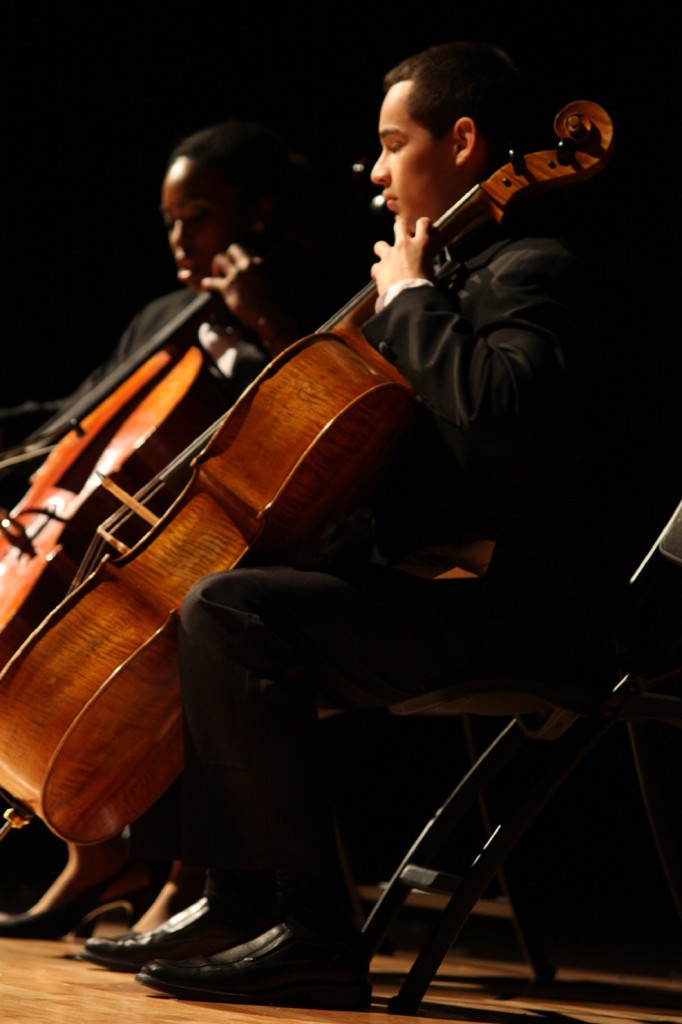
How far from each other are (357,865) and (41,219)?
1.83m

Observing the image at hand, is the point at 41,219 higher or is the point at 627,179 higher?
the point at 41,219

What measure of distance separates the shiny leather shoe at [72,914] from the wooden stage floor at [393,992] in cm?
3

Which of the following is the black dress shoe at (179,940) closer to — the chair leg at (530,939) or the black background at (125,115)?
the chair leg at (530,939)

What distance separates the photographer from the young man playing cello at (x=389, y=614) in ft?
4.64

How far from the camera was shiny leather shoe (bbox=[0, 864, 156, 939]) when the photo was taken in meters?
2.12

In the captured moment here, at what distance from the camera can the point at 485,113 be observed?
5.82ft

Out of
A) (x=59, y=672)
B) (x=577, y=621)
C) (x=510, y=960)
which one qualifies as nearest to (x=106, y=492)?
(x=59, y=672)

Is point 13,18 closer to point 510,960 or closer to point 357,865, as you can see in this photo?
point 357,865

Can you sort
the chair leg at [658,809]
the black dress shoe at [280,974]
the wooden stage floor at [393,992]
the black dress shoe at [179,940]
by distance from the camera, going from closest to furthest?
the wooden stage floor at [393,992], the black dress shoe at [280,974], the black dress shoe at [179,940], the chair leg at [658,809]

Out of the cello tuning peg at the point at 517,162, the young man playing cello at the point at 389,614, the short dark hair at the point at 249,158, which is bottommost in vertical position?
the young man playing cello at the point at 389,614

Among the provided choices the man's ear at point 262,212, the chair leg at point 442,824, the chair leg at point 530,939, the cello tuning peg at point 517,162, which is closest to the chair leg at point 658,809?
the chair leg at point 442,824

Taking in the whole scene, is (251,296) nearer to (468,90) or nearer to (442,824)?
(468,90)

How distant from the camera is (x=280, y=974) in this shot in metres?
1.38

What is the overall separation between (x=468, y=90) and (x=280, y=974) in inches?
45.1
